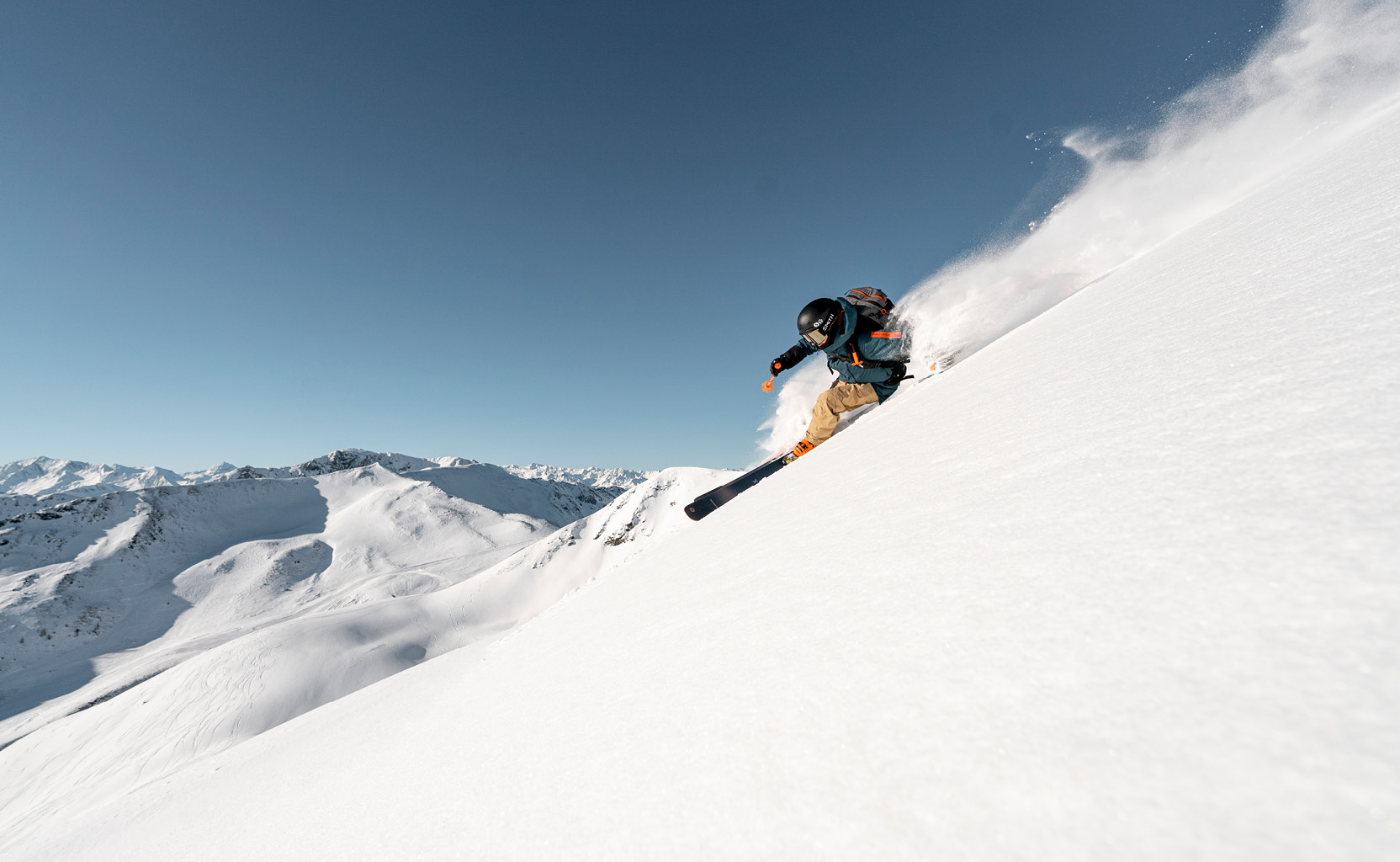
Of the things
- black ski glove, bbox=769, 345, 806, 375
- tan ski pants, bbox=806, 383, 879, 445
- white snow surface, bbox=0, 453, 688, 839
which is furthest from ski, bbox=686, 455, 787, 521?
white snow surface, bbox=0, 453, 688, 839

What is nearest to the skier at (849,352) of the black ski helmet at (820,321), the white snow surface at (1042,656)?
the black ski helmet at (820,321)

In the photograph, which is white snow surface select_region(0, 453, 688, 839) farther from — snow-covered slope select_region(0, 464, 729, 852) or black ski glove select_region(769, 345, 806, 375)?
black ski glove select_region(769, 345, 806, 375)

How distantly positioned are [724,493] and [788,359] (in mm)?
2083

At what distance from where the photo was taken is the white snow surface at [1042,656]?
537 millimetres

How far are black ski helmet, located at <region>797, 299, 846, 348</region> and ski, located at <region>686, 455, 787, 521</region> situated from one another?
1759mm

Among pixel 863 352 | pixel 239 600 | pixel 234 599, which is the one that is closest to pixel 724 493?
pixel 863 352

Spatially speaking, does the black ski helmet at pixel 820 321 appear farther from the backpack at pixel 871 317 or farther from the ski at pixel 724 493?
the ski at pixel 724 493

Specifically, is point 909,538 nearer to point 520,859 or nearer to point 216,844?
point 520,859

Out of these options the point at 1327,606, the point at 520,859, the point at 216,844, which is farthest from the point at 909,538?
the point at 216,844

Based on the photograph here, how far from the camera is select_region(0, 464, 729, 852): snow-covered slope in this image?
13.6 metres

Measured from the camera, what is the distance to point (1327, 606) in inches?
23.8

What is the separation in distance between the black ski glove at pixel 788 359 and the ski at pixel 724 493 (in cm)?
135

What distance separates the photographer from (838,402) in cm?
654

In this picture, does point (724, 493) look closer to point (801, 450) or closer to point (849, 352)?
point (801, 450)
